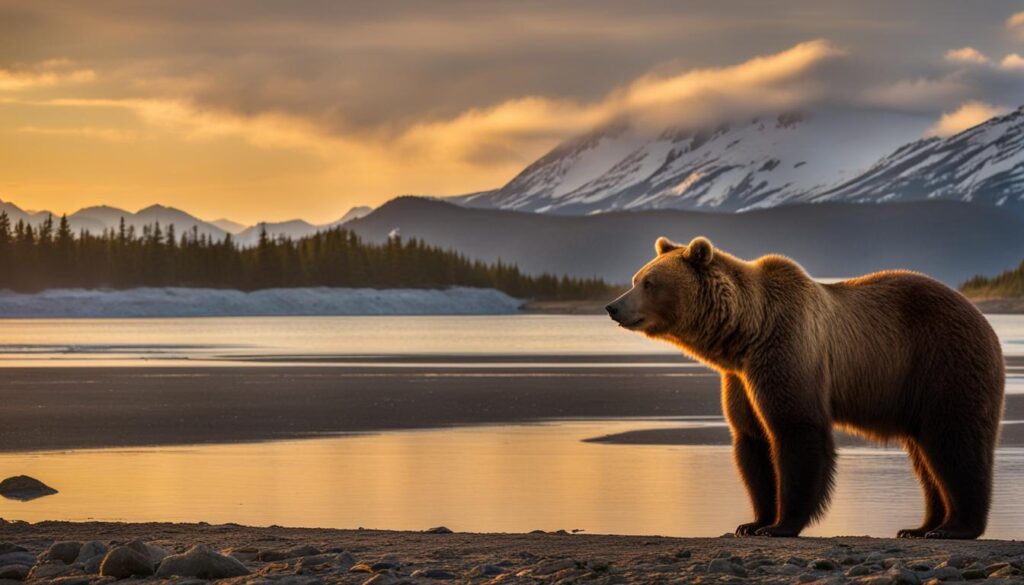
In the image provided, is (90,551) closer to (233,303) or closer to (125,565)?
(125,565)

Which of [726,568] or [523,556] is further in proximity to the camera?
[523,556]

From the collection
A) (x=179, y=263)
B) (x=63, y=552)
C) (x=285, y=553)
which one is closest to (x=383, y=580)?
(x=285, y=553)

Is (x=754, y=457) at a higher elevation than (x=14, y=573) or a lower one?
higher

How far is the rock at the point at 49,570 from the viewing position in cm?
969

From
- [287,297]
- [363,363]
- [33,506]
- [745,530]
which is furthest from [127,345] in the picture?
[287,297]

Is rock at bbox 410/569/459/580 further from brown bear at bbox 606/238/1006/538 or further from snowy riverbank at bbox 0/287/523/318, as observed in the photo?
snowy riverbank at bbox 0/287/523/318

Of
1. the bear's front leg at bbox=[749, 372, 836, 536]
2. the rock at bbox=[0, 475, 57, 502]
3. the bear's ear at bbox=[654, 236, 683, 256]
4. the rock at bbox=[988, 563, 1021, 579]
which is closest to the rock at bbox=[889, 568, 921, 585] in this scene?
the rock at bbox=[988, 563, 1021, 579]

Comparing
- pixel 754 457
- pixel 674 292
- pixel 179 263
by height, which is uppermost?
pixel 179 263

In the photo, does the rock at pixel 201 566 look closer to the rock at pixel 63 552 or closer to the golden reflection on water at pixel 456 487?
the rock at pixel 63 552

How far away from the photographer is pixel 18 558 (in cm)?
1028

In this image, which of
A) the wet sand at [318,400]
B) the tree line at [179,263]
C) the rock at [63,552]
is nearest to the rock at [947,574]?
the rock at [63,552]

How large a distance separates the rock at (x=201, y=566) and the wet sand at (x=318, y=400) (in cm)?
1063

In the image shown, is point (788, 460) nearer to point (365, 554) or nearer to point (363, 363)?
point (365, 554)

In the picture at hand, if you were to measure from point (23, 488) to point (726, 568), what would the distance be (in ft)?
26.9
